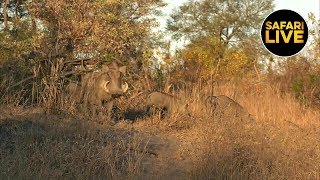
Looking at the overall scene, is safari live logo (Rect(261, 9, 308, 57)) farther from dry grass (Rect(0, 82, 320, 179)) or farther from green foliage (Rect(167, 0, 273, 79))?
green foliage (Rect(167, 0, 273, 79))

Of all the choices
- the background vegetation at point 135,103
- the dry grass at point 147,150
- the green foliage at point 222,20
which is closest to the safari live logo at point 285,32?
the background vegetation at point 135,103

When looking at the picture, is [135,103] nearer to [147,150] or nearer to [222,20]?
[147,150]

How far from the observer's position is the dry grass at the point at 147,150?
6.82 m

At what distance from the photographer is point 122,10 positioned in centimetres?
1831

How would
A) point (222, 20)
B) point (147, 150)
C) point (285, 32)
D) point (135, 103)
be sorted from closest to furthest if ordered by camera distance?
point (147, 150)
point (285, 32)
point (135, 103)
point (222, 20)

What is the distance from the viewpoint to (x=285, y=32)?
12750 millimetres

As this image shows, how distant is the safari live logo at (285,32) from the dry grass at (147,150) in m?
3.72

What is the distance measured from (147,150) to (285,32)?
223 inches

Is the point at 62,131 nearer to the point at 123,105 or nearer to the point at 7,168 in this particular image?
the point at 7,168

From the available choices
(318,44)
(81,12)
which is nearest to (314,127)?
(318,44)

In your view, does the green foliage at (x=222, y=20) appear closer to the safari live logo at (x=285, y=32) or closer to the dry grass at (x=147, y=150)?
the safari live logo at (x=285, y=32)

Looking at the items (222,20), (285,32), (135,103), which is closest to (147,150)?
(135,103)

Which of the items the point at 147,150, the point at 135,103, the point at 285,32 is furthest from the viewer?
the point at 135,103

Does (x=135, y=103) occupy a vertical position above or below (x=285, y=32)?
below
